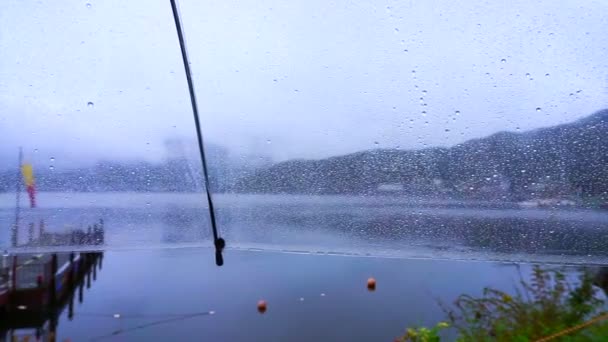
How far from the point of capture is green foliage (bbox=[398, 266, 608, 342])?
4762 millimetres

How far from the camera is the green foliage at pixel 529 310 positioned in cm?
476

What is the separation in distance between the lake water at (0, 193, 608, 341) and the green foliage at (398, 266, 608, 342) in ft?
0.64

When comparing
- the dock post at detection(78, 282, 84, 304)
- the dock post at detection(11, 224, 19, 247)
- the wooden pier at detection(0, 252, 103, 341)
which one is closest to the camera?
the dock post at detection(11, 224, 19, 247)

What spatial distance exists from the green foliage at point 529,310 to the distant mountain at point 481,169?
83cm

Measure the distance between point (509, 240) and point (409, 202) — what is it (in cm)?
94

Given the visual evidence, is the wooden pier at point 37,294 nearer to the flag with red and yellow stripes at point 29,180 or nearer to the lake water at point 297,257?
the lake water at point 297,257

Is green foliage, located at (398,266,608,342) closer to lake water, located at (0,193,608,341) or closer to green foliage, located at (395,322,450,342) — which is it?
green foliage, located at (395,322,450,342)

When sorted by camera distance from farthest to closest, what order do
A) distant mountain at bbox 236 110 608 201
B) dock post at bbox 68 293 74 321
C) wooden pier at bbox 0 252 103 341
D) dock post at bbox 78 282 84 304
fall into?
dock post at bbox 78 282 84 304, dock post at bbox 68 293 74 321, wooden pier at bbox 0 252 103 341, distant mountain at bbox 236 110 608 201

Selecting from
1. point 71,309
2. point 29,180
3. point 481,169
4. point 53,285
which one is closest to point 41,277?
point 53,285

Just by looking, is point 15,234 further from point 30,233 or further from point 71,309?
point 71,309

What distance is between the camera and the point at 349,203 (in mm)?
5383

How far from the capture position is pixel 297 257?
5.95m

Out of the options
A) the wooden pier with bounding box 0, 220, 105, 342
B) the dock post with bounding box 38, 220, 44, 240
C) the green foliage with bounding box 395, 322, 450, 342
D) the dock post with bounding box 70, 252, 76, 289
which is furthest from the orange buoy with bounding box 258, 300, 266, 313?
the dock post with bounding box 38, 220, 44, 240

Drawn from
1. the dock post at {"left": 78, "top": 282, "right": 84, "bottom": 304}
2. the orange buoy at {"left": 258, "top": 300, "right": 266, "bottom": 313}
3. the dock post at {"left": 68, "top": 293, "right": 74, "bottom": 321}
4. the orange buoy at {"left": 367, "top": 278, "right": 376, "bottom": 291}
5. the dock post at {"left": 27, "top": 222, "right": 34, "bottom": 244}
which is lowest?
the orange buoy at {"left": 367, "top": 278, "right": 376, "bottom": 291}
